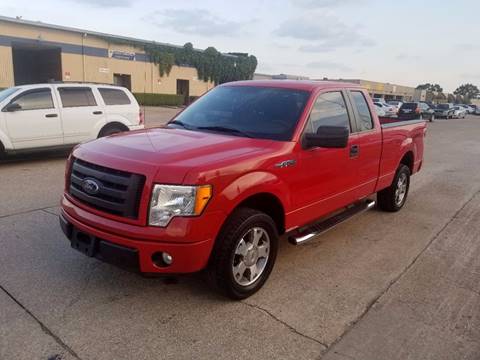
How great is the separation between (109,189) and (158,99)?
41.7m

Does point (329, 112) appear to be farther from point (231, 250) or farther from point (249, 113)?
point (231, 250)

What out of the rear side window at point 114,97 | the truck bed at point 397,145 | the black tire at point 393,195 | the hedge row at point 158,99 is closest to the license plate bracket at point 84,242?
the truck bed at point 397,145

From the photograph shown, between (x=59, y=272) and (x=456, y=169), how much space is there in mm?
10549

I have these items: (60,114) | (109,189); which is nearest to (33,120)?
(60,114)

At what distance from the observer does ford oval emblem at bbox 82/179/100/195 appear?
3451 mm

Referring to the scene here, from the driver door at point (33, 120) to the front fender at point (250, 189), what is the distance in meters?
7.38

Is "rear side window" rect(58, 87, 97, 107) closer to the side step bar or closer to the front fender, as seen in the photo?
the side step bar

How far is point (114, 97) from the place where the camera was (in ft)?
35.3

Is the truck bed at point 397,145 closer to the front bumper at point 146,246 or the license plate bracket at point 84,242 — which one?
the front bumper at point 146,246

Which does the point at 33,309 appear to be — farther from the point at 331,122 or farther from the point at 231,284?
the point at 331,122

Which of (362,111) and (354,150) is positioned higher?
(362,111)

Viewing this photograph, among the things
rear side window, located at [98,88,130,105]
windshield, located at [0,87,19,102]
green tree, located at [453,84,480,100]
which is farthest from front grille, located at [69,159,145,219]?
green tree, located at [453,84,480,100]

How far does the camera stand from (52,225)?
5.38 meters

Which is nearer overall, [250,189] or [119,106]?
[250,189]
